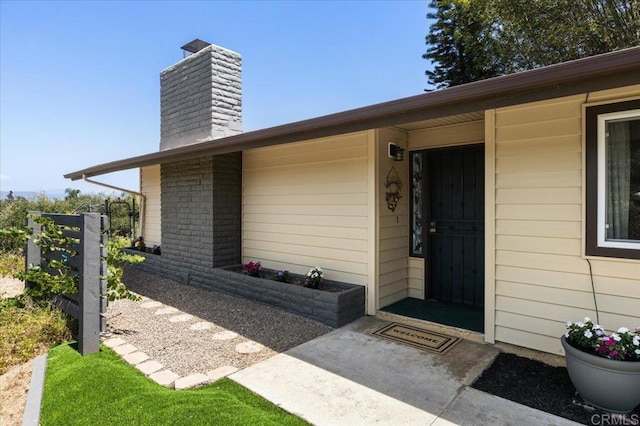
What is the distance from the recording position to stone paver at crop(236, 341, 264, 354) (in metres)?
3.24

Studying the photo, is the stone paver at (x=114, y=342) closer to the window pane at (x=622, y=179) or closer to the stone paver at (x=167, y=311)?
the stone paver at (x=167, y=311)

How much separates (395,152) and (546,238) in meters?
2.03

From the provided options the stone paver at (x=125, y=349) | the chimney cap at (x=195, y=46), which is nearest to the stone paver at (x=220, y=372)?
the stone paver at (x=125, y=349)

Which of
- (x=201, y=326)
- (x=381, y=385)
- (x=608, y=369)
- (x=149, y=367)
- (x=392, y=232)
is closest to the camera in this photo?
(x=608, y=369)

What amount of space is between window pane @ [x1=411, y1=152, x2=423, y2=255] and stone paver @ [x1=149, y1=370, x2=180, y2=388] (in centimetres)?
324

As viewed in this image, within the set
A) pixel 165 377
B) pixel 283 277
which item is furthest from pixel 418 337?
pixel 165 377

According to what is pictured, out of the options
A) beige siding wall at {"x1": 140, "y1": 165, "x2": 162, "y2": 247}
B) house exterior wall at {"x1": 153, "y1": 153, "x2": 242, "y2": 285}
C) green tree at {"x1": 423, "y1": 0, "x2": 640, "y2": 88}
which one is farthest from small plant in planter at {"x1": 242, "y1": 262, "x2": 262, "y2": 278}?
green tree at {"x1": 423, "y1": 0, "x2": 640, "y2": 88}

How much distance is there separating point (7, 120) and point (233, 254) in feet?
38.2

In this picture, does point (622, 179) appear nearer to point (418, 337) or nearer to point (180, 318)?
point (418, 337)

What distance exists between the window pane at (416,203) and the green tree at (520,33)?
7087 mm

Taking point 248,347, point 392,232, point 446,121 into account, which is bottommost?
point 248,347

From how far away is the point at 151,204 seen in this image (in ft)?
26.0

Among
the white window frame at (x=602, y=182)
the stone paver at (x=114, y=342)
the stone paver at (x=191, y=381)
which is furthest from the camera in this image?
the stone paver at (x=114, y=342)

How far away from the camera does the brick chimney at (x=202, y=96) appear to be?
21.7ft
